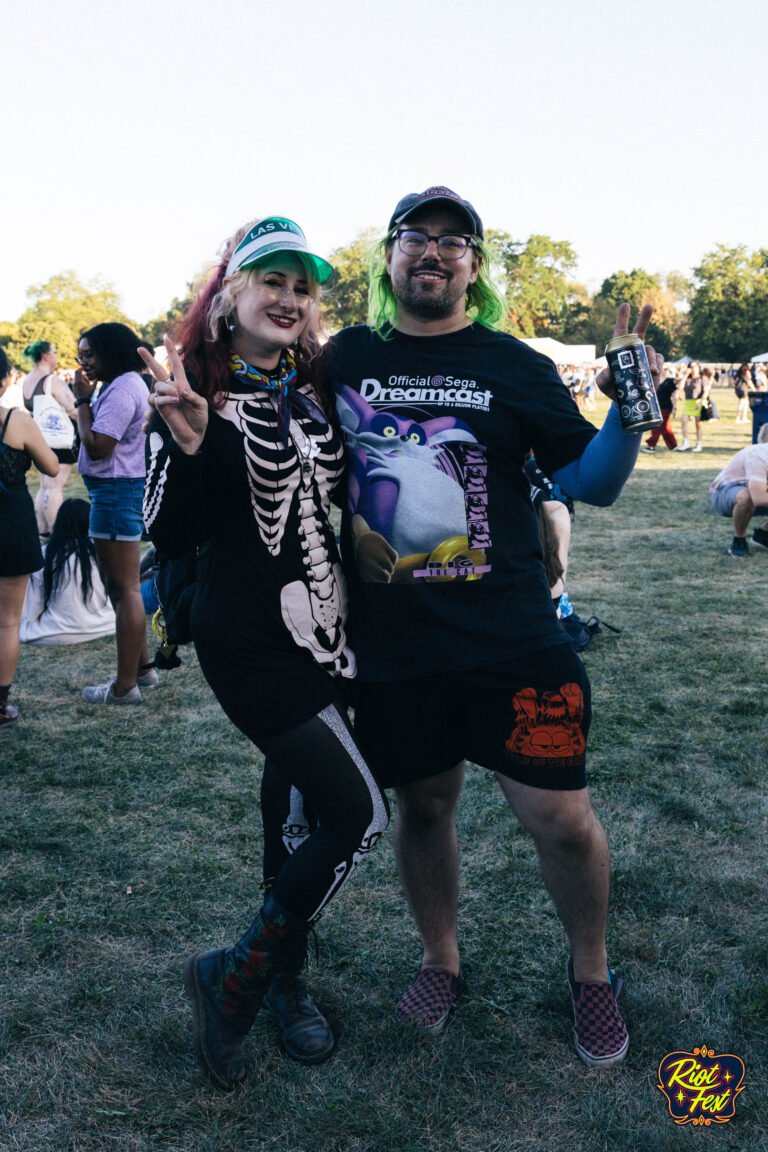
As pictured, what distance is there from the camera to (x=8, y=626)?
188 inches

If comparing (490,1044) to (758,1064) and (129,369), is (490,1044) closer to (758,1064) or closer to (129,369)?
(758,1064)

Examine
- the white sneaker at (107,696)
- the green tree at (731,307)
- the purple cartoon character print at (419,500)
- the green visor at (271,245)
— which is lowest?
the white sneaker at (107,696)

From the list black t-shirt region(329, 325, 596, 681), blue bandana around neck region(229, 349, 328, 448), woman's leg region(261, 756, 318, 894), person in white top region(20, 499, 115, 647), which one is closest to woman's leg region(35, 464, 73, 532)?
person in white top region(20, 499, 115, 647)

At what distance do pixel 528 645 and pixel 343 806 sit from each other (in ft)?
2.02

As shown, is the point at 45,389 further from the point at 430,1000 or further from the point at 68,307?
the point at 68,307

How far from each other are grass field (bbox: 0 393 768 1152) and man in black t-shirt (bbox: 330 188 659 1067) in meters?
0.27

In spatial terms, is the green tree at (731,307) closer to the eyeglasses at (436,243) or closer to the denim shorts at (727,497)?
the denim shorts at (727,497)

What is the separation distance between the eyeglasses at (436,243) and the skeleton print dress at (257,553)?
56 cm

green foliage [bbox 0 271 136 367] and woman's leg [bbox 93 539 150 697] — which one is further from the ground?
green foliage [bbox 0 271 136 367]

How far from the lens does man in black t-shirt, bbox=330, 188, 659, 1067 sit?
7.41 ft

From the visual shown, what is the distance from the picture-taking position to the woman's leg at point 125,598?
480cm

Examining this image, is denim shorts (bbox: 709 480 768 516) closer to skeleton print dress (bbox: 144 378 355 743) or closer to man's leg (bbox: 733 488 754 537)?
man's leg (bbox: 733 488 754 537)

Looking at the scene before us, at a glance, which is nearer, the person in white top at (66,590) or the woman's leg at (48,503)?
the person in white top at (66,590)

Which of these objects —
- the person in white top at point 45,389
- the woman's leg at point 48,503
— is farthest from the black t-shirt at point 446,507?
the woman's leg at point 48,503
